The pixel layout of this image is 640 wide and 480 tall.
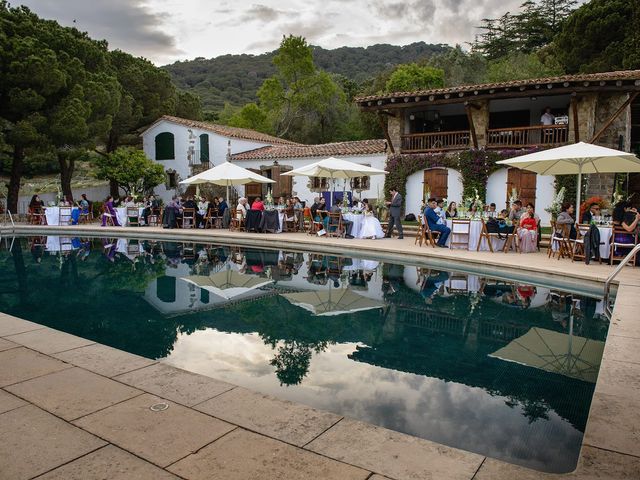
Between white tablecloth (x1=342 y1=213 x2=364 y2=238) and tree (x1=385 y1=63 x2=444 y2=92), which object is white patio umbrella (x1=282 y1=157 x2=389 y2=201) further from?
tree (x1=385 y1=63 x2=444 y2=92)

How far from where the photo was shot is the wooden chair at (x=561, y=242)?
403 inches

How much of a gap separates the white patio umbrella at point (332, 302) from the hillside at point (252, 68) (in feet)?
148

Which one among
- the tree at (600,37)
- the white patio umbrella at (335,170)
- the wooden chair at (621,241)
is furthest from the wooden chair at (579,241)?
the tree at (600,37)

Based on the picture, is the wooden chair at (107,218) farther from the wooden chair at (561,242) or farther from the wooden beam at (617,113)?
the wooden beam at (617,113)

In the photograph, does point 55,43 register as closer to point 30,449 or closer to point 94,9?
point 94,9

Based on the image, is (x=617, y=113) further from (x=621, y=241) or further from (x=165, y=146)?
(x=165, y=146)

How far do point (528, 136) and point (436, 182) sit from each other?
3586 mm

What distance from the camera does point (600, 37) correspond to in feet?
84.1

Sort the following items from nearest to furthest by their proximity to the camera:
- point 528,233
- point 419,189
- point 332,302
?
point 332,302 → point 528,233 → point 419,189

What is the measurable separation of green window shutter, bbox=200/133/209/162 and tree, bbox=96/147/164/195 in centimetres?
271

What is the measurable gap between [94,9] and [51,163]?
57.1 feet

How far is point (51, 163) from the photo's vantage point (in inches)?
1262

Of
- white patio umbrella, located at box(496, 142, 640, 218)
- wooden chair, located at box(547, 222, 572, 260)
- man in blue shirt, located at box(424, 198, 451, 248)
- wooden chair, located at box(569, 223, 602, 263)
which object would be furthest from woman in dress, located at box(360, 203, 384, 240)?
wooden chair, located at box(569, 223, 602, 263)

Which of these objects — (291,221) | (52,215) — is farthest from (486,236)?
(52,215)
